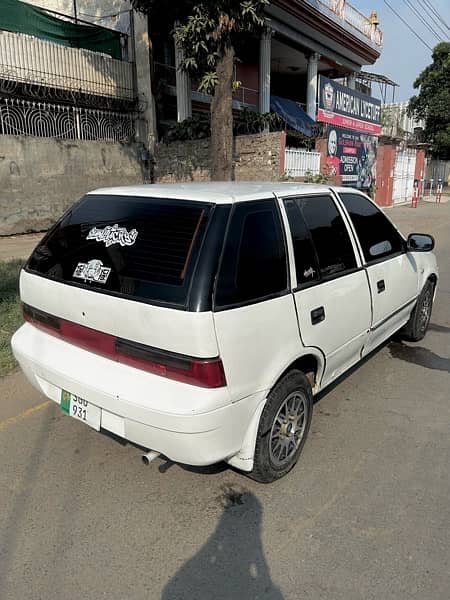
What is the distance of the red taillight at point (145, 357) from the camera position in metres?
2.21

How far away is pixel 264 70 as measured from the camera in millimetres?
16766

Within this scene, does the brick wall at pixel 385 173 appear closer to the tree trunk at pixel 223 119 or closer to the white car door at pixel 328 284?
the tree trunk at pixel 223 119

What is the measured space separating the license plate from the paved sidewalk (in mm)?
6484

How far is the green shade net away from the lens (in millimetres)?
11289

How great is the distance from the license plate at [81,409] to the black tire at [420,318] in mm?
3376

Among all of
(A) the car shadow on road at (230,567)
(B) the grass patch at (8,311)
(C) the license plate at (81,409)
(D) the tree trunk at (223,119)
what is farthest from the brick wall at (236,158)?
(A) the car shadow on road at (230,567)

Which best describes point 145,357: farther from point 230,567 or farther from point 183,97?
point 183,97

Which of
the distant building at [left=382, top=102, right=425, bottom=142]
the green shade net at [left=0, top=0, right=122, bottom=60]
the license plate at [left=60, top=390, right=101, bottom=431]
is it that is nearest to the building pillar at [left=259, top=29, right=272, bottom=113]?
the green shade net at [left=0, top=0, right=122, bottom=60]

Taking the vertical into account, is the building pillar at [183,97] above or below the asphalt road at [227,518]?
above

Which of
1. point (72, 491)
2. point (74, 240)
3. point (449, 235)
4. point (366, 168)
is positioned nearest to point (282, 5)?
point (366, 168)

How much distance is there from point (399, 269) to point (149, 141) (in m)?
11.4

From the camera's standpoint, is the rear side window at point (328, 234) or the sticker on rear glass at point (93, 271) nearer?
the sticker on rear glass at point (93, 271)

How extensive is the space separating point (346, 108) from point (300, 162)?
6853 mm

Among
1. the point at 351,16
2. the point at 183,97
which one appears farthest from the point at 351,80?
the point at 183,97
